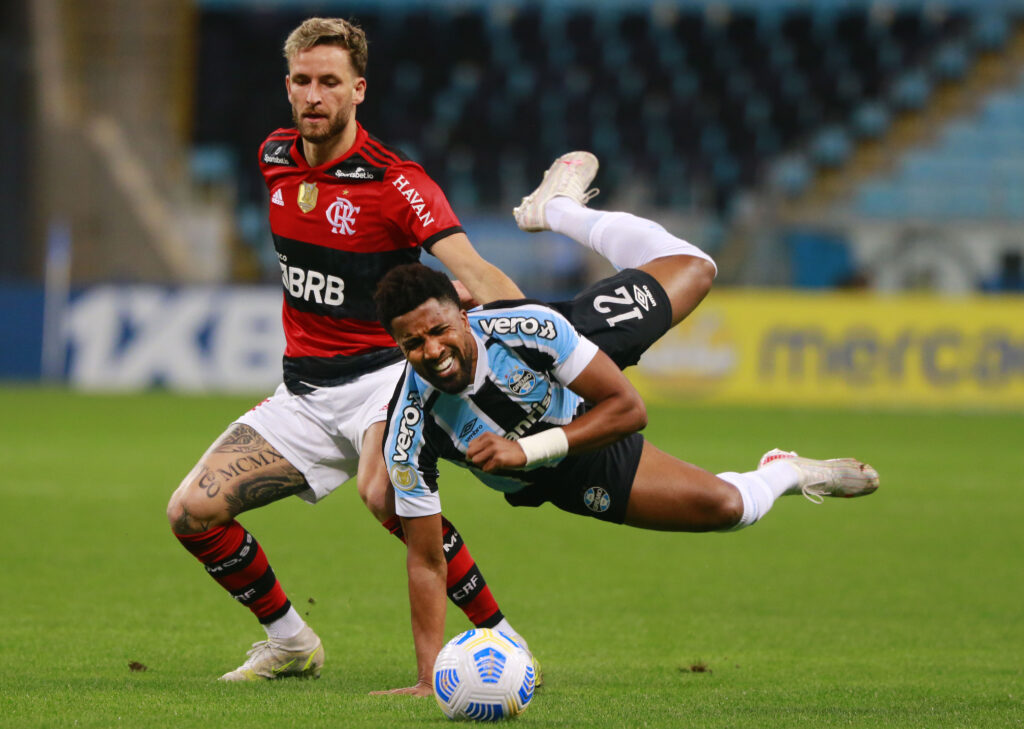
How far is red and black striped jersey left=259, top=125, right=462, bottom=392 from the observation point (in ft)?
18.2

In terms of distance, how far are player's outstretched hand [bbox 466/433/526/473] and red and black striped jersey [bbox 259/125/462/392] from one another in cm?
109

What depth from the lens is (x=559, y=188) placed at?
6.54 metres

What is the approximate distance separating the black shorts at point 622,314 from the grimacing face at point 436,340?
2.47 feet

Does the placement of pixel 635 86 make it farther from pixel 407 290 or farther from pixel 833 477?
pixel 407 290


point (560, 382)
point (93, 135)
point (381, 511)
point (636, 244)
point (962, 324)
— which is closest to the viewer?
point (560, 382)

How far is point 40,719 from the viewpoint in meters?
4.58

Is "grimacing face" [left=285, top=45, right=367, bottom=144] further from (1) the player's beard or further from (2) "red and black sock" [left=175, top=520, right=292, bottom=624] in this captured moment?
(2) "red and black sock" [left=175, top=520, right=292, bottom=624]

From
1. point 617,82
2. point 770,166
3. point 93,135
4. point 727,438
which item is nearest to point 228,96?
point 93,135

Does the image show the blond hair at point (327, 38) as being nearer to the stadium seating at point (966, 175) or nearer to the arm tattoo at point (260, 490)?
the arm tattoo at point (260, 490)

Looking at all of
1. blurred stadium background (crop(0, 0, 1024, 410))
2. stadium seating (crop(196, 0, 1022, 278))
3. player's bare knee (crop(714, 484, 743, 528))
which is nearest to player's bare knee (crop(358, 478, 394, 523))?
player's bare knee (crop(714, 484, 743, 528))

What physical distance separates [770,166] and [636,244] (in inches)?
820

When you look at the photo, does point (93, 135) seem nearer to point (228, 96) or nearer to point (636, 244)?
point (228, 96)

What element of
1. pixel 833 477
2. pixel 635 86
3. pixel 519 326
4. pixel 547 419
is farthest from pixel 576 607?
pixel 635 86

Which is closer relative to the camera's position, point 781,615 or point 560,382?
point 560,382
